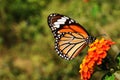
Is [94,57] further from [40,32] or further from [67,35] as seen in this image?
[40,32]

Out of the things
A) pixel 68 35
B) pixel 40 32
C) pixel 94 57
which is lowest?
pixel 94 57

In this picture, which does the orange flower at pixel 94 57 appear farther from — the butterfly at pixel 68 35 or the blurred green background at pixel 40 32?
the blurred green background at pixel 40 32

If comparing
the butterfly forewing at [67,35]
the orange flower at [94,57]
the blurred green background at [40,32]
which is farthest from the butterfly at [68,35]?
the blurred green background at [40,32]

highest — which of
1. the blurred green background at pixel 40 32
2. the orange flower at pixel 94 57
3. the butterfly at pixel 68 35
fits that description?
the blurred green background at pixel 40 32

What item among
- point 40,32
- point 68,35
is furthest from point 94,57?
point 40,32

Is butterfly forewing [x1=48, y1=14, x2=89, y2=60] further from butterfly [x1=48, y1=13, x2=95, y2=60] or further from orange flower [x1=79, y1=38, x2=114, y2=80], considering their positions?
orange flower [x1=79, y1=38, x2=114, y2=80]

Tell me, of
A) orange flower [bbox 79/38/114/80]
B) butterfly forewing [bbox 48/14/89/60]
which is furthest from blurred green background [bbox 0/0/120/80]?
orange flower [bbox 79/38/114/80]
